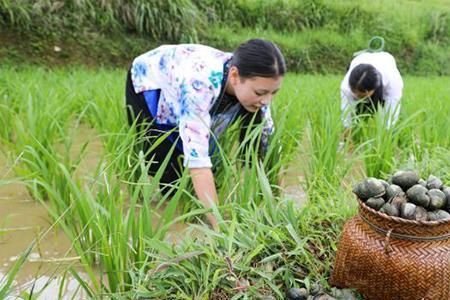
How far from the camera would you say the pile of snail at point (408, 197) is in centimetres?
121

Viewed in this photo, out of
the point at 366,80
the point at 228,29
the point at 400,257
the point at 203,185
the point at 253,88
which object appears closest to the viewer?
the point at 400,257

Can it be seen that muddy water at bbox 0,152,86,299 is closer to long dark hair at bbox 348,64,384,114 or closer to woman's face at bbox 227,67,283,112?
woman's face at bbox 227,67,283,112

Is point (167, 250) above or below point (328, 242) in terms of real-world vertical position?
above

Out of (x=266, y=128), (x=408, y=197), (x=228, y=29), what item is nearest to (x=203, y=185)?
(x=266, y=128)

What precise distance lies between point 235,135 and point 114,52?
5.01 metres

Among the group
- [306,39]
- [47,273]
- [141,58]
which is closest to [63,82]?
[141,58]

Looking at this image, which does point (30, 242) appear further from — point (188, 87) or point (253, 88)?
point (253, 88)

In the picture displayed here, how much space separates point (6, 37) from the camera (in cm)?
586

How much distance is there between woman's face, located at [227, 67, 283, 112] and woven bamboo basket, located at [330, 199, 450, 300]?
701mm

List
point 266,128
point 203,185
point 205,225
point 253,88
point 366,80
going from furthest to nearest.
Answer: point 366,80
point 266,128
point 253,88
point 203,185
point 205,225

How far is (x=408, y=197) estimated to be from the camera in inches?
49.5

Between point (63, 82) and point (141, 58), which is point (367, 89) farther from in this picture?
point (63, 82)

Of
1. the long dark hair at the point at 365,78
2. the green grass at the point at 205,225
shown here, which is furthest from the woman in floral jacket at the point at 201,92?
the long dark hair at the point at 365,78

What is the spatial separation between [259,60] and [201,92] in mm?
271
